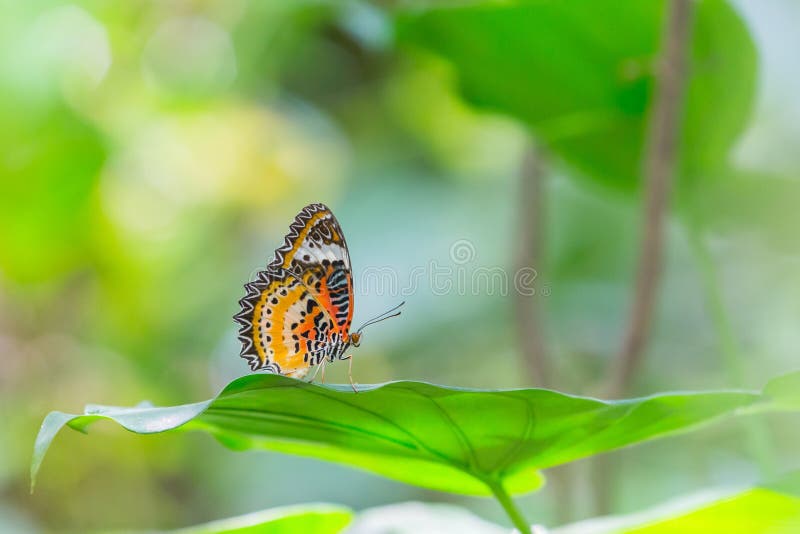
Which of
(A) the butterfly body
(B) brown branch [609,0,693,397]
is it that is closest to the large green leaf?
(B) brown branch [609,0,693,397]

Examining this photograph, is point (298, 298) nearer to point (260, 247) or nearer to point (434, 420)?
point (434, 420)

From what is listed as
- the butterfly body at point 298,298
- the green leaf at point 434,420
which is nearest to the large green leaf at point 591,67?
the butterfly body at point 298,298

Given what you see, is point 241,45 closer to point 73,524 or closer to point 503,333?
point 503,333

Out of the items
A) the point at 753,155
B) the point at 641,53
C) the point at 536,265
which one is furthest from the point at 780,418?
the point at 641,53

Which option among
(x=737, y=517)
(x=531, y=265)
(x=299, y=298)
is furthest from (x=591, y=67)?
(x=737, y=517)

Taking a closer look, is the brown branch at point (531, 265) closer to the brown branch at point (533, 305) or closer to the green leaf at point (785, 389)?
the brown branch at point (533, 305)

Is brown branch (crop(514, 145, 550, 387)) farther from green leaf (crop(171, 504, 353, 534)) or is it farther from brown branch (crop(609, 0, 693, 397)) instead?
green leaf (crop(171, 504, 353, 534))

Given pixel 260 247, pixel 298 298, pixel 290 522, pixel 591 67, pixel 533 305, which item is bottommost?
pixel 290 522

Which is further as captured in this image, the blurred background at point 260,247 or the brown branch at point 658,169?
the blurred background at point 260,247
